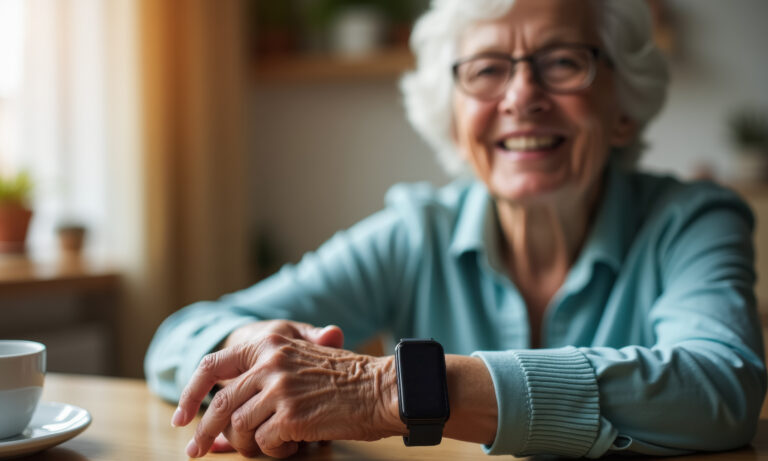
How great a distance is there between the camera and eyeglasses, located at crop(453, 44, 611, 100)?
117 centimetres

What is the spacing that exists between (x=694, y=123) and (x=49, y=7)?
2.62m

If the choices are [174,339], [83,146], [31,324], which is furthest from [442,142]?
[83,146]

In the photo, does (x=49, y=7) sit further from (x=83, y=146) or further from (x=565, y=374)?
(x=565, y=374)

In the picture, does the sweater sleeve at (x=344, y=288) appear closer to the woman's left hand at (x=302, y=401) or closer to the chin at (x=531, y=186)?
the chin at (x=531, y=186)

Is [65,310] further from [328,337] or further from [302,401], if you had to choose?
[302,401]

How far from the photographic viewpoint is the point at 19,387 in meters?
0.72

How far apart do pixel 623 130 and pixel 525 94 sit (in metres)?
0.26

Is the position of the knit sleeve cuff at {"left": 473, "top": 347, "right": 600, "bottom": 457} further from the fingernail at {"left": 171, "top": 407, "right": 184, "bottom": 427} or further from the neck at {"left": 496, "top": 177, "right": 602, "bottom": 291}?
the neck at {"left": 496, "top": 177, "right": 602, "bottom": 291}

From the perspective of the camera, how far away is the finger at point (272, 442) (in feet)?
2.35

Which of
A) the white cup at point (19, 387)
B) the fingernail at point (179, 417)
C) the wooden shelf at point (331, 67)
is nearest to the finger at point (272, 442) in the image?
the fingernail at point (179, 417)

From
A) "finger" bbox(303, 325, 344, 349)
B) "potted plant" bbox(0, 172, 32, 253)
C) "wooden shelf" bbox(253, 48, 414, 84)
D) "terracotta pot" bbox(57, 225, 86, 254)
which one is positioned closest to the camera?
"finger" bbox(303, 325, 344, 349)

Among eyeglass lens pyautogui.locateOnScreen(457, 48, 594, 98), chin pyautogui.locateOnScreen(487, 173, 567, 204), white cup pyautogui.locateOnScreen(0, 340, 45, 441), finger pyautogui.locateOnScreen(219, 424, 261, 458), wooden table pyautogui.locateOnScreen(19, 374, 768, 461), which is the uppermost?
eyeglass lens pyautogui.locateOnScreen(457, 48, 594, 98)

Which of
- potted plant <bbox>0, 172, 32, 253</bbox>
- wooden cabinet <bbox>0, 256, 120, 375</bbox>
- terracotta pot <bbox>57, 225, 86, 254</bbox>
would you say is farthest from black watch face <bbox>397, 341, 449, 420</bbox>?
terracotta pot <bbox>57, 225, 86, 254</bbox>

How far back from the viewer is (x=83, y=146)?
2754 millimetres
